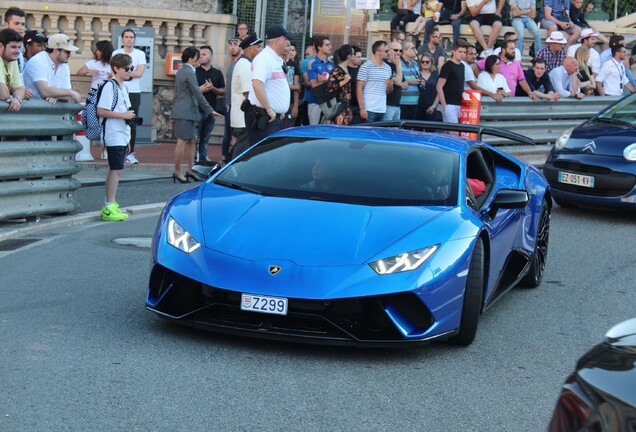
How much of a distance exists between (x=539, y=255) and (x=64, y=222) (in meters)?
4.73

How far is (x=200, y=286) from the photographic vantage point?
6.48 m

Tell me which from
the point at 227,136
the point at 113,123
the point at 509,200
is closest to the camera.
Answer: the point at 509,200

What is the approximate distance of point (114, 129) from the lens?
11.7 m

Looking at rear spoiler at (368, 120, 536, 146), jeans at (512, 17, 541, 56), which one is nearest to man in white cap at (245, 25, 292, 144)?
rear spoiler at (368, 120, 536, 146)

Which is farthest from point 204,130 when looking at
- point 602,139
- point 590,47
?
point 590,47

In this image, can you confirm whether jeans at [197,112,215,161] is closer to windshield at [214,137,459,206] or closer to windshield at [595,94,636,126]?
windshield at [595,94,636,126]

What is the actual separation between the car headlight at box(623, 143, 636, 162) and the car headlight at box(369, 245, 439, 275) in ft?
22.9

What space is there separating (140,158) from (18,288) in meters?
9.68

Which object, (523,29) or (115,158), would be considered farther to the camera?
(523,29)

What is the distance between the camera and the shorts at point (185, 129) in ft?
49.8

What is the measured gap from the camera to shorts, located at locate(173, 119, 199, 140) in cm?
1516

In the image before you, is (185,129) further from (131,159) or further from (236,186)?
(236,186)

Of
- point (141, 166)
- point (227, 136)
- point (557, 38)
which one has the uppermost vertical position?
point (557, 38)

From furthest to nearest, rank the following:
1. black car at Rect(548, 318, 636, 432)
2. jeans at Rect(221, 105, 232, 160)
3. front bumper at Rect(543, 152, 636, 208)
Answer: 1. jeans at Rect(221, 105, 232, 160)
2. front bumper at Rect(543, 152, 636, 208)
3. black car at Rect(548, 318, 636, 432)
